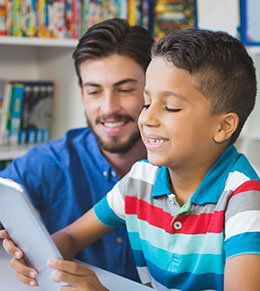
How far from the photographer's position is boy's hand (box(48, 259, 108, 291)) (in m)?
0.81

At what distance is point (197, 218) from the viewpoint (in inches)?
38.2

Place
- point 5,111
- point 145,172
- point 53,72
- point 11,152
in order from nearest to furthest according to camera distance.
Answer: point 145,172 → point 11,152 → point 5,111 → point 53,72

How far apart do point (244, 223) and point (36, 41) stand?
132 cm

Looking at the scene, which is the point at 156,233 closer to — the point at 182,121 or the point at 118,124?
the point at 182,121

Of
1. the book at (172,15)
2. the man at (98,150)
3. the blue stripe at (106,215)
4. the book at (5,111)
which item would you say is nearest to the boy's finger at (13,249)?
the blue stripe at (106,215)

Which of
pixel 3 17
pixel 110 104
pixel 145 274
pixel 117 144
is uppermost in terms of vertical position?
pixel 3 17

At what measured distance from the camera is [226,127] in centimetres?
97

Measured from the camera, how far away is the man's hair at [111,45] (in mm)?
1463

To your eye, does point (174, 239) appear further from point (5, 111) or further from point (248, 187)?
point (5, 111)

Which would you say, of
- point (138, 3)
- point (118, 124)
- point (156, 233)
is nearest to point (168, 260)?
point (156, 233)

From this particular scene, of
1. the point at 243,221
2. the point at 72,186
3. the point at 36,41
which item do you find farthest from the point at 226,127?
the point at 36,41

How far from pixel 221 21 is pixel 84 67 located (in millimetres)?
979

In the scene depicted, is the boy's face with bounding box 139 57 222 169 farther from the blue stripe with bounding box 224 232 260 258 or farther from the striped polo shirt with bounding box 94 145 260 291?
the blue stripe with bounding box 224 232 260 258

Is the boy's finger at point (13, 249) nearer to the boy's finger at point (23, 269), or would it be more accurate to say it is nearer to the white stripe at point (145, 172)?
the boy's finger at point (23, 269)
